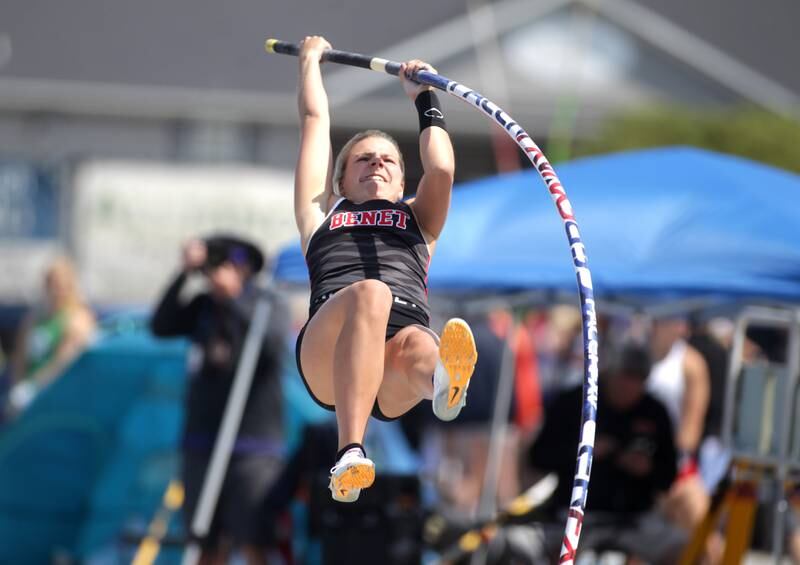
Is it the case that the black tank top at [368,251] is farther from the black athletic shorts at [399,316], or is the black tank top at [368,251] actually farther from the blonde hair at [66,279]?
the blonde hair at [66,279]

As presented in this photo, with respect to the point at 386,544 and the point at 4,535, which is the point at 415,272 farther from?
the point at 4,535

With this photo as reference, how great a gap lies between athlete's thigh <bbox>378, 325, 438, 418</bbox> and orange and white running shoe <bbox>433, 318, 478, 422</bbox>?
0.22 metres

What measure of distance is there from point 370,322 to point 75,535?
17.7 ft

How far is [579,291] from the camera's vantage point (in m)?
4.55

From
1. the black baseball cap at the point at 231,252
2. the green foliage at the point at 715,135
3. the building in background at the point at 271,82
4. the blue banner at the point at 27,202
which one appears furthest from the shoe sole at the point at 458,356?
the green foliage at the point at 715,135

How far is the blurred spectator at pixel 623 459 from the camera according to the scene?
7.89 metres

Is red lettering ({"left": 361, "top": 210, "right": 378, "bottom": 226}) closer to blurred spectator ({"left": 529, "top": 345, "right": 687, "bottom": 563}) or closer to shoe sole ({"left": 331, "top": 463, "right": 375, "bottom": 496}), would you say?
shoe sole ({"left": 331, "top": 463, "right": 375, "bottom": 496})

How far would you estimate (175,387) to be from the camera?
9.33 m

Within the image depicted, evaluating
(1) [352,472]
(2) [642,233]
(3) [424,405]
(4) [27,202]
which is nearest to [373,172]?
(1) [352,472]

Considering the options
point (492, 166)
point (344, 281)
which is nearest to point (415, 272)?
point (344, 281)

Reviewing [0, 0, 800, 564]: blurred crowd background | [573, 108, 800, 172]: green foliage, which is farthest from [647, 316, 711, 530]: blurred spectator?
[573, 108, 800, 172]: green foliage

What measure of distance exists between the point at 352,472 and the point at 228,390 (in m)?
3.57

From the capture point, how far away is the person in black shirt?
436 centimetres

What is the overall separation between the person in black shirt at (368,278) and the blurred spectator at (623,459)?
335 cm
